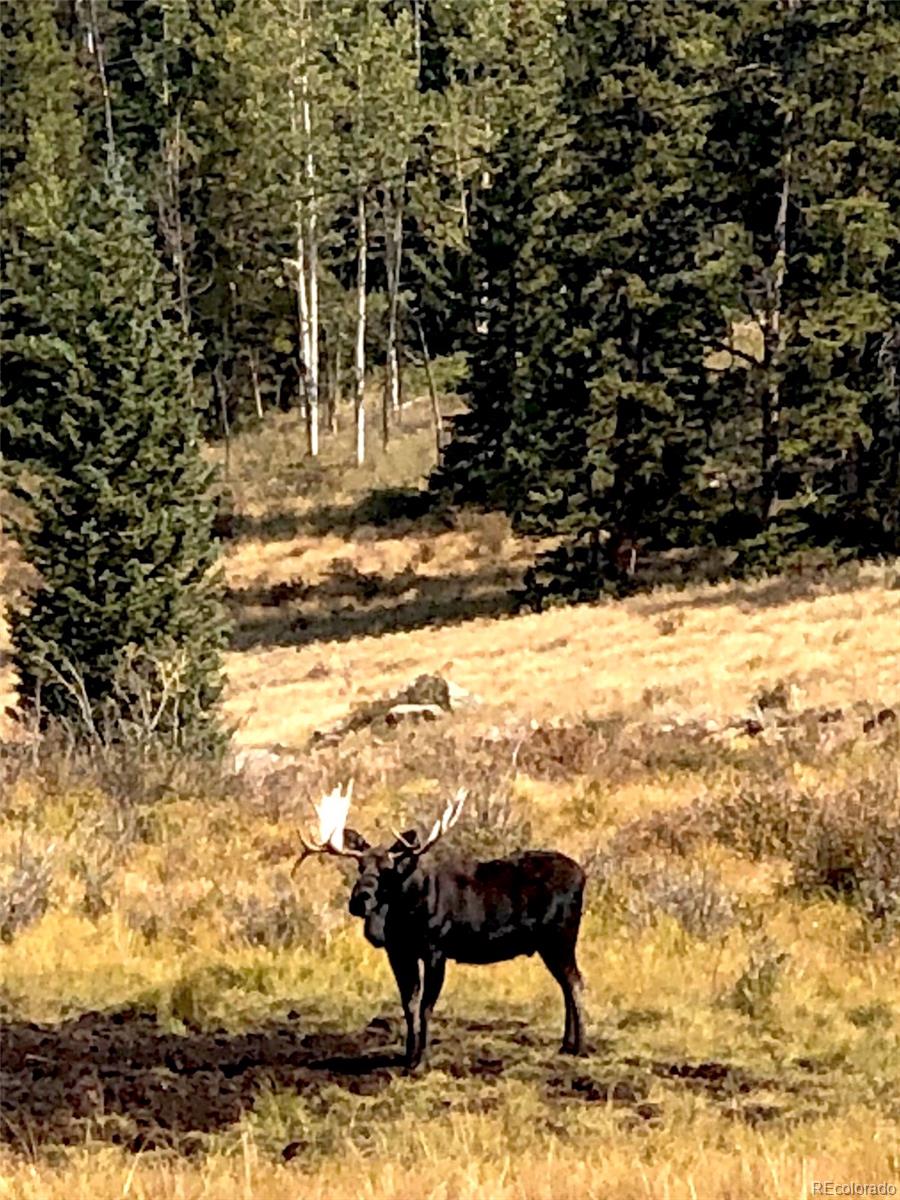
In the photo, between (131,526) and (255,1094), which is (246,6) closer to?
(131,526)

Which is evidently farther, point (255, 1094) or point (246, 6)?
point (246, 6)

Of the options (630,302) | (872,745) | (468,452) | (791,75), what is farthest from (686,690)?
(468,452)

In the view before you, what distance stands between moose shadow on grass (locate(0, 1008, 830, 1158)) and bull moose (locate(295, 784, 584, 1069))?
26 cm

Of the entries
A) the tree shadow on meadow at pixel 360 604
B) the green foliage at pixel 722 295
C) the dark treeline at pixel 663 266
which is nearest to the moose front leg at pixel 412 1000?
the dark treeline at pixel 663 266

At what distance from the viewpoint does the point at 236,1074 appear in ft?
21.7

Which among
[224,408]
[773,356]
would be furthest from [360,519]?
[773,356]

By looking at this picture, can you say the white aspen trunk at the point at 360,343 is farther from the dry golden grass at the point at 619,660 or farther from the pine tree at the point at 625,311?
the dry golden grass at the point at 619,660

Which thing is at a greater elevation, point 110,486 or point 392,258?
point 110,486

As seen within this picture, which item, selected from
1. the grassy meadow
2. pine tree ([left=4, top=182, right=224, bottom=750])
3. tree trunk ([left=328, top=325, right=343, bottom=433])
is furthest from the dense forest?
the grassy meadow

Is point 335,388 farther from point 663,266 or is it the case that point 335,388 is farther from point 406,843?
point 406,843

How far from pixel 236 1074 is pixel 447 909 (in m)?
0.96

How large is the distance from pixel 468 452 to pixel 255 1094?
119ft

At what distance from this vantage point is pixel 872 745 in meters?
15.3

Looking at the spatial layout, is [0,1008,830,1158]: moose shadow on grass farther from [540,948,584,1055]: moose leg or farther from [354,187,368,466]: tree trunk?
[354,187,368,466]: tree trunk
